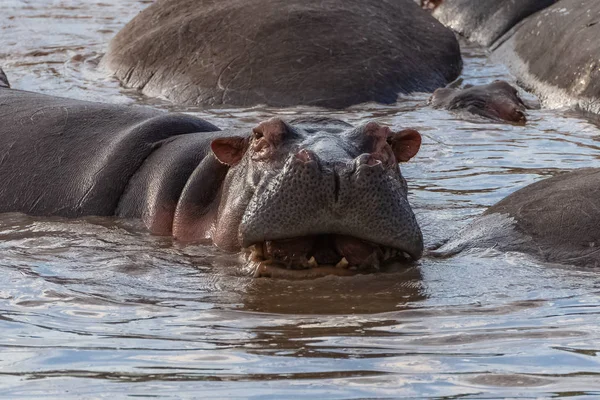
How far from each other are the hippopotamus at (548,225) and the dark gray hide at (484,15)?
5807 millimetres

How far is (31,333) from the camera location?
373cm

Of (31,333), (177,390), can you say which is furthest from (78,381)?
(31,333)

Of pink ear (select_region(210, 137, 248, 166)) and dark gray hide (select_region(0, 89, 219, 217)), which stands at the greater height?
pink ear (select_region(210, 137, 248, 166))

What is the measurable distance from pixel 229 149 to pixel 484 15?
6.80 metres

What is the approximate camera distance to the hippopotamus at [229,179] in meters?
4.41

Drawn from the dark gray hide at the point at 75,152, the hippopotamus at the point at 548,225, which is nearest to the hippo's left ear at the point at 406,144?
the hippopotamus at the point at 548,225

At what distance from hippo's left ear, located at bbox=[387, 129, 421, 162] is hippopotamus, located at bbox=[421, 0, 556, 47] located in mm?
6155

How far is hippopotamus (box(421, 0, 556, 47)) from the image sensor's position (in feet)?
35.8

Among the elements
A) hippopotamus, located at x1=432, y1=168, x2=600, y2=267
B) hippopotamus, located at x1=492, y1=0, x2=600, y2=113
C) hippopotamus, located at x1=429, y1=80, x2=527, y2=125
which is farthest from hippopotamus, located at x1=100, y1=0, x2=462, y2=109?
hippopotamus, located at x1=432, y1=168, x2=600, y2=267

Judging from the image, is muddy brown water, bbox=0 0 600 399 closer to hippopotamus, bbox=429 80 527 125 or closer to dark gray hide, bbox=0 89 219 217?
dark gray hide, bbox=0 89 219 217

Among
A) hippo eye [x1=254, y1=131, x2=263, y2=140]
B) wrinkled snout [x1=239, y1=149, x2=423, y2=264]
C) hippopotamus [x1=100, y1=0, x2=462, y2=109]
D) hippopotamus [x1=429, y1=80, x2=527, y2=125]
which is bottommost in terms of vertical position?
hippopotamus [x1=429, y1=80, x2=527, y2=125]

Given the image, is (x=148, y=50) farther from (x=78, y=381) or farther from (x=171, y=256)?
(x=78, y=381)

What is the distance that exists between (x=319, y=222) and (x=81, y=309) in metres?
0.86

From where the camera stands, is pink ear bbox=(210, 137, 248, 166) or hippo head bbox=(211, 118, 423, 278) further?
pink ear bbox=(210, 137, 248, 166)
